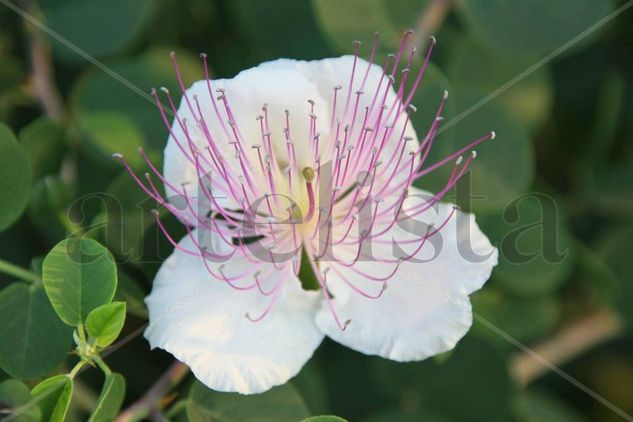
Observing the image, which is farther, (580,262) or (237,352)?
(580,262)

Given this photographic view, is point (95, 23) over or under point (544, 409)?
over

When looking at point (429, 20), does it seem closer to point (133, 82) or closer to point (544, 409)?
point (133, 82)

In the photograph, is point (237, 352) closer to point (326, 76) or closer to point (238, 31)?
point (326, 76)

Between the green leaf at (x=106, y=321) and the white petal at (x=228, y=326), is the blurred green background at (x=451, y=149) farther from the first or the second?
the green leaf at (x=106, y=321)

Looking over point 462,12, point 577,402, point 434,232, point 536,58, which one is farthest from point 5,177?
point 577,402

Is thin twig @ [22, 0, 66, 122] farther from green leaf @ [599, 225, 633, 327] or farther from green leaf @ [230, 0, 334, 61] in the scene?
green leaf @ [599, 225, 633, 327]

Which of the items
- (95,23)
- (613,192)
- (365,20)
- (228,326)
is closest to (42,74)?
(95,23)
